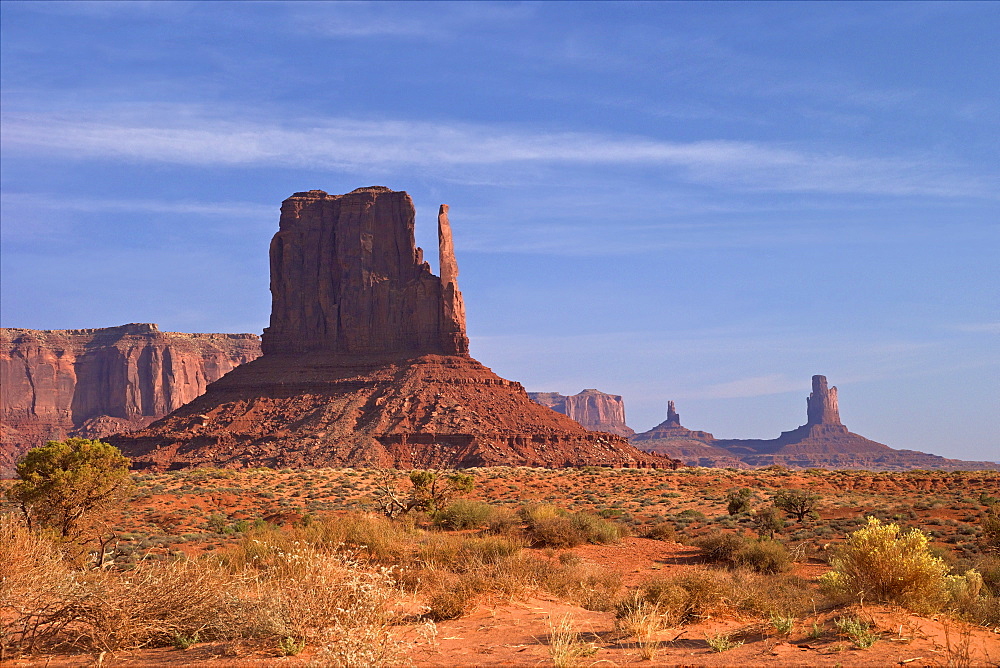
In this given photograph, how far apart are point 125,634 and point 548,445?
2771 inches

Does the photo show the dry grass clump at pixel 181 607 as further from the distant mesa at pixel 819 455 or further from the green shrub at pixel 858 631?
the distant mesa at pixel 819 455

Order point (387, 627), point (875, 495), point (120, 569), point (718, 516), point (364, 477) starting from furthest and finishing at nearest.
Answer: point (364, 477)
point (875, 495)
point (718, 516)
point (120, 569)
point (387, 627)

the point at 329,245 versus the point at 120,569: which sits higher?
the point at 329,245

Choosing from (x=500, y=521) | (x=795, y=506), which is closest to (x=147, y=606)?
(x=500, y=521)

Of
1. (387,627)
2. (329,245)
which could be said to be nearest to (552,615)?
(387,627)

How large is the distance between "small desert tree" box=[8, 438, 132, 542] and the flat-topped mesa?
70631 millimetres

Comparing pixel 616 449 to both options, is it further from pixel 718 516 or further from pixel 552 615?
pixel 552 615

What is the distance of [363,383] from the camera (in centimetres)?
8712

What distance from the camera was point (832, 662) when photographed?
8672mm

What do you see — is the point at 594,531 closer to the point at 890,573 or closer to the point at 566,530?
the point at 566,530

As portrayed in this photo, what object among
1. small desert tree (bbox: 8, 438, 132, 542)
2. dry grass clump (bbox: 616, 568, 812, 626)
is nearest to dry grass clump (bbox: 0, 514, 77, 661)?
dry grass clump (bbox: 616, 568, 812, 626)

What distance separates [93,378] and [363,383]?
95.2 m

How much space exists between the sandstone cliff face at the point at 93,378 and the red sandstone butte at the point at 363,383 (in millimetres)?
66895

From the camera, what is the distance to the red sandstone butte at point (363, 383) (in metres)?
76.4
